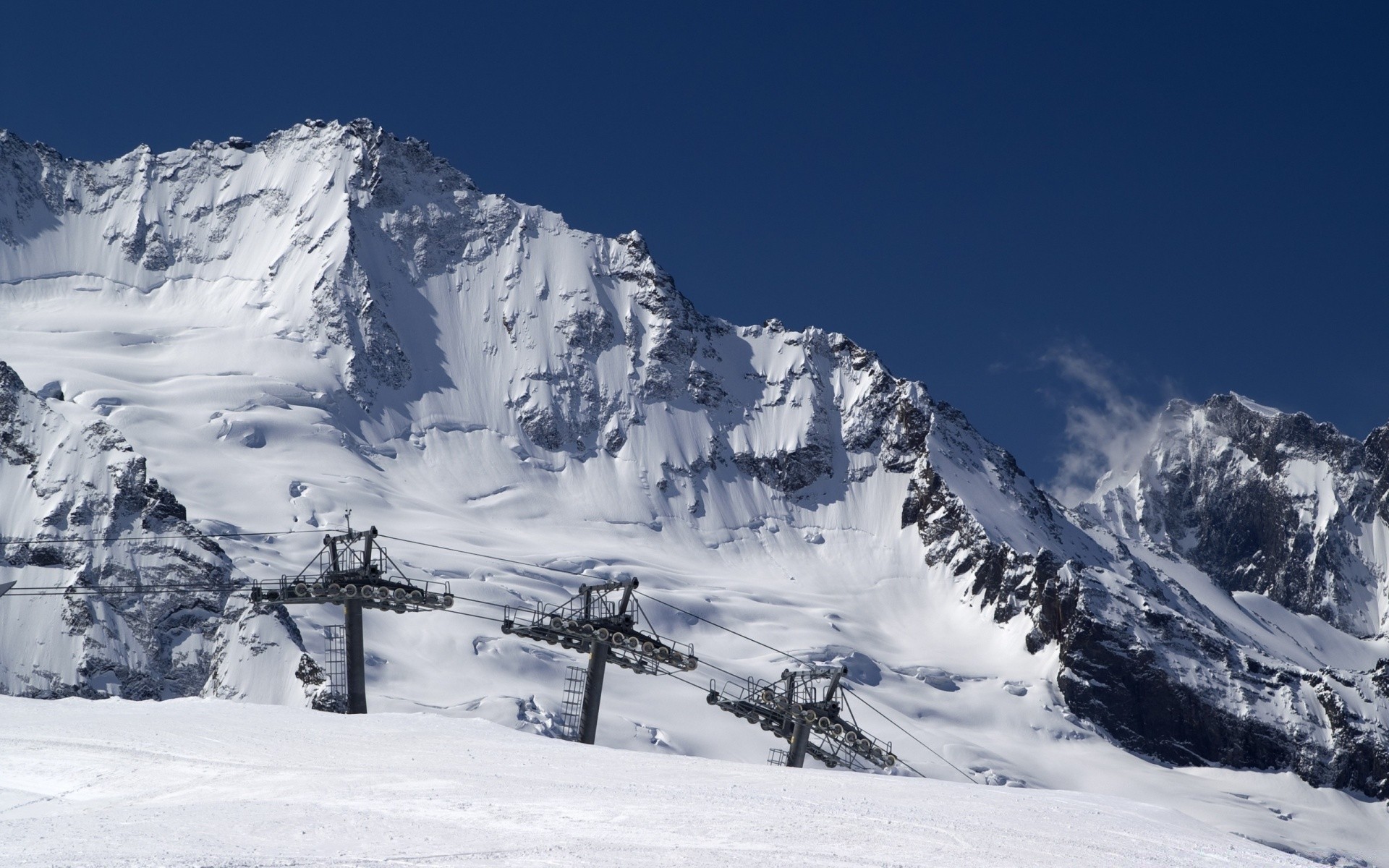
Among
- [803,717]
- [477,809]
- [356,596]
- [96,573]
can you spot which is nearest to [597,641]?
[356,596]

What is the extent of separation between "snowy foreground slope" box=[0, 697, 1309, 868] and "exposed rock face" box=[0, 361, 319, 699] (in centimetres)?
7611

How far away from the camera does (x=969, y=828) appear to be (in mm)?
35812

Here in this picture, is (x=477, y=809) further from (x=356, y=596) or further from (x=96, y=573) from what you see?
(x=96, y=573)

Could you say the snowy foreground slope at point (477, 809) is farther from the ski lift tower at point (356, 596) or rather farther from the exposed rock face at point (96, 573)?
the exposed rock face at point (96, 573)

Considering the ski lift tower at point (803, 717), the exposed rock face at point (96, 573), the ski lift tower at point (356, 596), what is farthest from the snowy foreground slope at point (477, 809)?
the exposed rock face at point (96, 573)

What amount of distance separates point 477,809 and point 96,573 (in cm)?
12766

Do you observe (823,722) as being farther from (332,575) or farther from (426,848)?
(426,848)

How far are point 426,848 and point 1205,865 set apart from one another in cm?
1717

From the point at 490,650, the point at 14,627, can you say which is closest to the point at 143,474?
the point at 14,627

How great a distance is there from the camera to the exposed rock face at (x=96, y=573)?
133000 millimetres

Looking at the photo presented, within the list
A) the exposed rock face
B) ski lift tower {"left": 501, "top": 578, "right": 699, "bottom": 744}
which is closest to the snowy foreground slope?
ski lift tower {"left": 501, "top": 578, "right": 699, "bottom": 744}

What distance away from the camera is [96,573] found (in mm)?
150250

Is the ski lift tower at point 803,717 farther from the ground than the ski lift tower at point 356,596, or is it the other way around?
the ski lift tower at point 356,596

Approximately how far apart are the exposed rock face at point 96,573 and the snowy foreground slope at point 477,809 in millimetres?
76111
